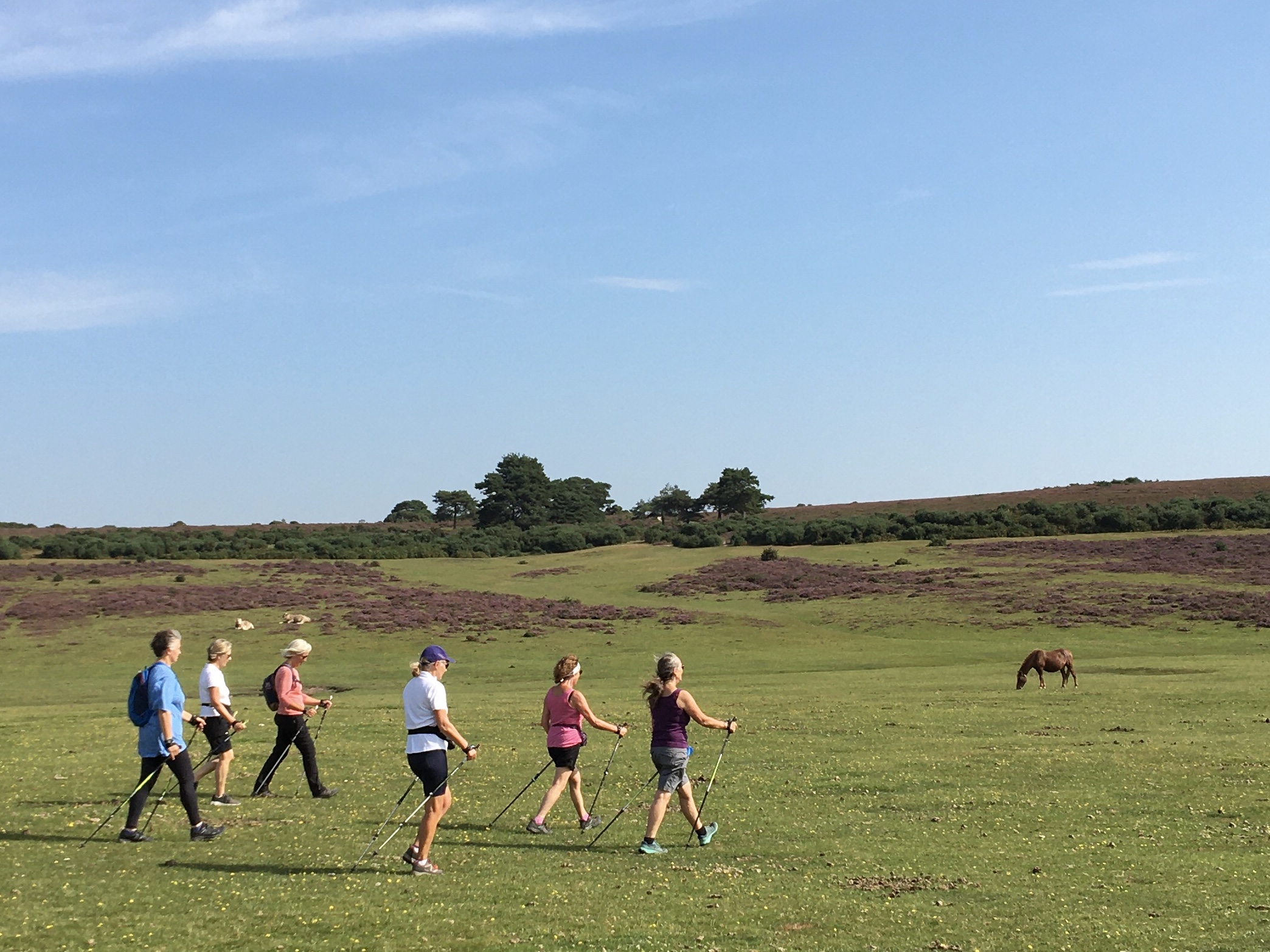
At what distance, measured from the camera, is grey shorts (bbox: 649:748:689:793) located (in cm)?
1291

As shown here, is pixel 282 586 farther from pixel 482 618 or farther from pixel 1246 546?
pixel 1246 546

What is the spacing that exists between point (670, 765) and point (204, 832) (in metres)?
5.75

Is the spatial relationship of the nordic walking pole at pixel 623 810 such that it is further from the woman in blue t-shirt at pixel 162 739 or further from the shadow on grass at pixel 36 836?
the shadow on grass at pixel 36 836

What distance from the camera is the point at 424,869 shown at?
40.0ft

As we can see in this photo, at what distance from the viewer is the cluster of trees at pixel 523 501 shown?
5684 inches

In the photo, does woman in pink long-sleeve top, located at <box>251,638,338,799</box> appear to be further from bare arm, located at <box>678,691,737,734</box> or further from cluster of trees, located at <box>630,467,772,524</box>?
cluster of trees, located at <box>630,467,772,524</box>

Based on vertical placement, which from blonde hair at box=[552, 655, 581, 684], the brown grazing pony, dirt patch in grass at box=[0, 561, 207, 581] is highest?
blonde hair at box=[552, 655, 581, 684]

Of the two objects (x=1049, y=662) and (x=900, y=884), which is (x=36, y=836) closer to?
(x=900, y=884)

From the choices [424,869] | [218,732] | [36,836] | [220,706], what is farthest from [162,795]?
[424,869]

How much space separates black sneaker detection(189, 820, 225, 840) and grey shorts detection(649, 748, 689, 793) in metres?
5.49

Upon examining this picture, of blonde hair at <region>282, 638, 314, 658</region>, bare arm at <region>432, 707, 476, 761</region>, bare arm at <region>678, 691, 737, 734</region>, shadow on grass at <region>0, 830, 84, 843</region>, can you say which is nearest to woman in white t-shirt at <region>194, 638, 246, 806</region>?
blonde hair at <region>282, 638, 314, 658</region>

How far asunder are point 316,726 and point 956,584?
47847 mm

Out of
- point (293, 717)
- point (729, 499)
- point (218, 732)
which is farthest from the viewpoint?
point (729, 499)

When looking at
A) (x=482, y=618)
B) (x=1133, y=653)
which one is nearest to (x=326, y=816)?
(x=1133, y=653)
